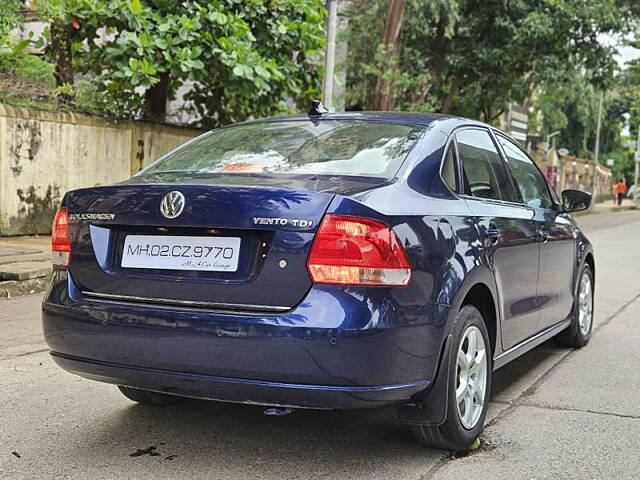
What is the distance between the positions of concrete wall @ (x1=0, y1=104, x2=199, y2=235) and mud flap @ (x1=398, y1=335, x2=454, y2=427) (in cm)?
886

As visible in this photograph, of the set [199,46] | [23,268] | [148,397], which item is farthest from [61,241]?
[199,46]

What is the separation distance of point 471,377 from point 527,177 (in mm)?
1902

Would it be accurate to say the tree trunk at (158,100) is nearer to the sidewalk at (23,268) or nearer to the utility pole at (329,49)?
the utility pole at (329,49)

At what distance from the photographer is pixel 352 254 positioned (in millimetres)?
3182

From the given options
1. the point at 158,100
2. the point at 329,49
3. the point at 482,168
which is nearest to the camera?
the point at 482,168

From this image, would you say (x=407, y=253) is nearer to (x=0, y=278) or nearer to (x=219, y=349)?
(x=219, y=349)

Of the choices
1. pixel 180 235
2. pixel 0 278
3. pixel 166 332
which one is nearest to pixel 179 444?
pixel 166 332

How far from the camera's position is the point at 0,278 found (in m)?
8.05

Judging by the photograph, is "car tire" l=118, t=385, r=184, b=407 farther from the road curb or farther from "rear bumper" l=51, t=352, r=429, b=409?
the road curb

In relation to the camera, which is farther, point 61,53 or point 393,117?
point 61,53

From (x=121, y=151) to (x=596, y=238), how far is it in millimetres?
11519

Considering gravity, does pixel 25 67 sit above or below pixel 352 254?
above

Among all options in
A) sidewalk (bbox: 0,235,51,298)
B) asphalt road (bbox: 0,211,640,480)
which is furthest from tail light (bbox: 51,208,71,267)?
sidewalk (bbox: 0,235,51,298)

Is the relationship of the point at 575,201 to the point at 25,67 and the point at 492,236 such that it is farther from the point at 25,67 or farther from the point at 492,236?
the point at 25,67
